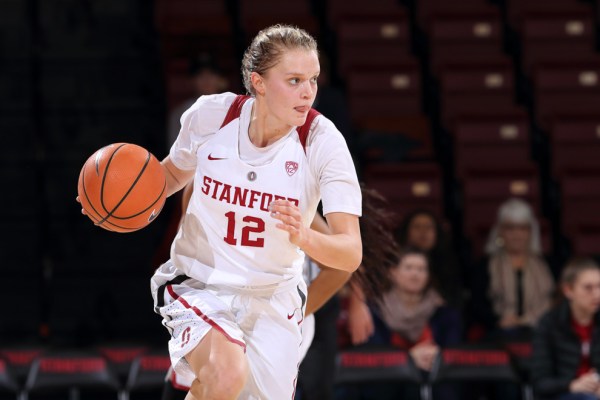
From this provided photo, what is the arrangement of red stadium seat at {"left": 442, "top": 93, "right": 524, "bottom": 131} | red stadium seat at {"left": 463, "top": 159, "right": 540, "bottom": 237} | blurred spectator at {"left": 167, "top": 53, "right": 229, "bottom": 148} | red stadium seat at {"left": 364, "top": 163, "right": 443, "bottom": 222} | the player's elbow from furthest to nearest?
red stadium seat at {"left": 442, "top": 93, "right": 524, "bottom": 131} < red stadium seat at {"left": 463, "top": 159, "right": 540, "bottom": 237} < red stadium seat at {"left": 364, "top": 163, "right": 443, "bottom": 222} < blurred spectator at {"left": 167, "top": 53, "right": 229, "bottom": 148} < the player's elbow

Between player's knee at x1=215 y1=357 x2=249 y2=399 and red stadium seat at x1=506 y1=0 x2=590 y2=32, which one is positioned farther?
red stadium seat at x1=506 y1=0 x2=590 y2=32

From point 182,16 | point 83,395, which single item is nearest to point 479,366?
point 83,395

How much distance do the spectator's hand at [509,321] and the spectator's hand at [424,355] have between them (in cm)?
83

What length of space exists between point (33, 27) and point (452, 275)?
4058 mm

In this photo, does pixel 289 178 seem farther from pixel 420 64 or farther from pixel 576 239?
pixel 420 64

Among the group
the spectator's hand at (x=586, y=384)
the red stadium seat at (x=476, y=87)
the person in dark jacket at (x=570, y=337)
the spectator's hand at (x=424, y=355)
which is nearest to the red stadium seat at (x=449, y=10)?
the red stadium seat at (x=476, y=87)

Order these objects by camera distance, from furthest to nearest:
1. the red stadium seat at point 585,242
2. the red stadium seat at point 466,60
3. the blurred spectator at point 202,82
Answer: the red stadium seat at point 466,60 → the red stadium seat at point 585,242 → the blurred spectator at point 202,82

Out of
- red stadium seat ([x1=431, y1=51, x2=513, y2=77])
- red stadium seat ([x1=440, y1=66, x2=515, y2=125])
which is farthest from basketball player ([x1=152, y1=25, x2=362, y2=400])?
red stadium seat ([x1=431, y1=51, x2=513, y2=77])

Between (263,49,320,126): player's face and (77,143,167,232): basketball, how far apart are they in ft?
1.72

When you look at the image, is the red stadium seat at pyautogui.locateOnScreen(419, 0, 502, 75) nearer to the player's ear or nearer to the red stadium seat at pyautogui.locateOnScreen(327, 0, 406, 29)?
the red stadium seat at pyautogui.locateOnScreen(327, 0, 406, 29)

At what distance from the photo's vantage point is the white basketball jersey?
4.26 metres

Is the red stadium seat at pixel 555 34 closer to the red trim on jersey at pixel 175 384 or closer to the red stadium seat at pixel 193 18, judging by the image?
the red stadium seat at pixel 193 18

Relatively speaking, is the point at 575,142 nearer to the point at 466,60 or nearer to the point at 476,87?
the point at 476,87

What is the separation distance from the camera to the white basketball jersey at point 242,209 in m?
4.26
